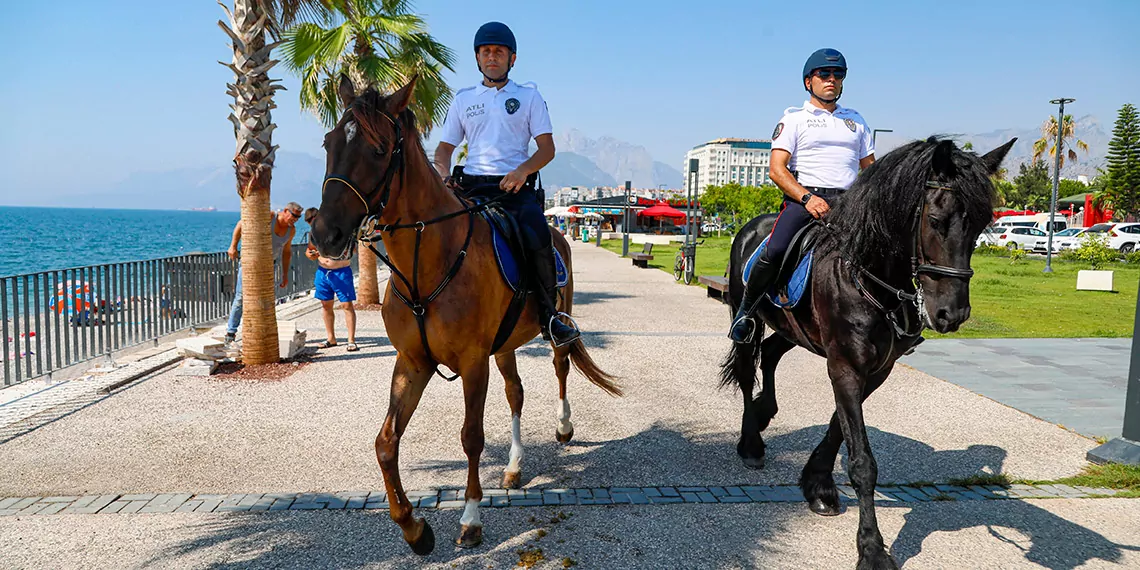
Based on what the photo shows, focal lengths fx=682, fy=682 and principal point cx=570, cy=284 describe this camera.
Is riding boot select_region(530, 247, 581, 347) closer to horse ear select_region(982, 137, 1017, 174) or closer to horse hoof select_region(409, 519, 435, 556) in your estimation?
horse hoof select_region(409, 519, 435, 556)

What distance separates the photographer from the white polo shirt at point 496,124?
4.61 meters

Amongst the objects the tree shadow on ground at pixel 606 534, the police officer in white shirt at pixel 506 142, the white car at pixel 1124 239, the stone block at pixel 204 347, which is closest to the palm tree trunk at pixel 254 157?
the stone block at pixel 204 347

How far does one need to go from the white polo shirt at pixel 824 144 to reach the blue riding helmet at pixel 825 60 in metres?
0.27

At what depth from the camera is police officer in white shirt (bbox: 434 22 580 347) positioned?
454cm

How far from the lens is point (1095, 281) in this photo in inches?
738

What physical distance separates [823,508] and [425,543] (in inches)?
103

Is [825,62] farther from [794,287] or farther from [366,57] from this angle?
[366,57]

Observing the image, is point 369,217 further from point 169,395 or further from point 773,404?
point 169,395

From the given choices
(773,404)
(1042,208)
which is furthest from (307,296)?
(1042,208)

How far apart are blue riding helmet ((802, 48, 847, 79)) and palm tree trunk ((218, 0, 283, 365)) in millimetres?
6556

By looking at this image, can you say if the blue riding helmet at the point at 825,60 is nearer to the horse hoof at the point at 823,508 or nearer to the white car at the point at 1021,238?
the horse hoof at the point at 823,508

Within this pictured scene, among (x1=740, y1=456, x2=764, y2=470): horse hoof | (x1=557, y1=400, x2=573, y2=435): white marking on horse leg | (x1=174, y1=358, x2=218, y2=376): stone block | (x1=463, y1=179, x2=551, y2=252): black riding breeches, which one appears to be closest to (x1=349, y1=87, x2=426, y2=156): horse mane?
(x1=463, y1=179, x2=551, y2=252): black riding breeches

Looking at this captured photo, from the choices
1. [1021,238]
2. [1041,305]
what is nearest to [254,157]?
[1041,305]

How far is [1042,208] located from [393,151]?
295 ft
